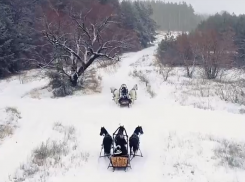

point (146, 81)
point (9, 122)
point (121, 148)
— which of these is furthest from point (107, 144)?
point (146, 81)

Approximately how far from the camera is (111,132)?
15.1 meters

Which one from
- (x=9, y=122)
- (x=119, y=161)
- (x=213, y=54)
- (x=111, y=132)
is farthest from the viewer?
(x=213, y=54)

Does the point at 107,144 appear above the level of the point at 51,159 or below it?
above

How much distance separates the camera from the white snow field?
10516mm

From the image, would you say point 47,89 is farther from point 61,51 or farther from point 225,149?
point 225,149

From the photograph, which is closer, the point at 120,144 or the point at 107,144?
the point at 120,144

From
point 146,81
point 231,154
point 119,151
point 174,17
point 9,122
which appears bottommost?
point 231,154

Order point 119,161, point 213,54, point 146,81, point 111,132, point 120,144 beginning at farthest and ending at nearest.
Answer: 1. point 213,54
2. point 146,81
3. point 111,132
4. point 120,144
5. point 119,161

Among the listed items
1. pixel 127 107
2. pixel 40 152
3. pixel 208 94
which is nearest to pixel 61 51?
pixel 127 107

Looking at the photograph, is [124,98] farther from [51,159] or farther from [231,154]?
[231,154]

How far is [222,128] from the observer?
14.5 meters

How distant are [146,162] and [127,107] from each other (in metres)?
8.39

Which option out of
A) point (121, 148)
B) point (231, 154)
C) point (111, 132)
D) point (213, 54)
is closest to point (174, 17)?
point (213, 54)

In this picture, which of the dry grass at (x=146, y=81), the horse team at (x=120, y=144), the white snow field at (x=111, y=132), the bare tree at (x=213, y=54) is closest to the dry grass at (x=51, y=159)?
the white snow field at (x=111, y=132)
